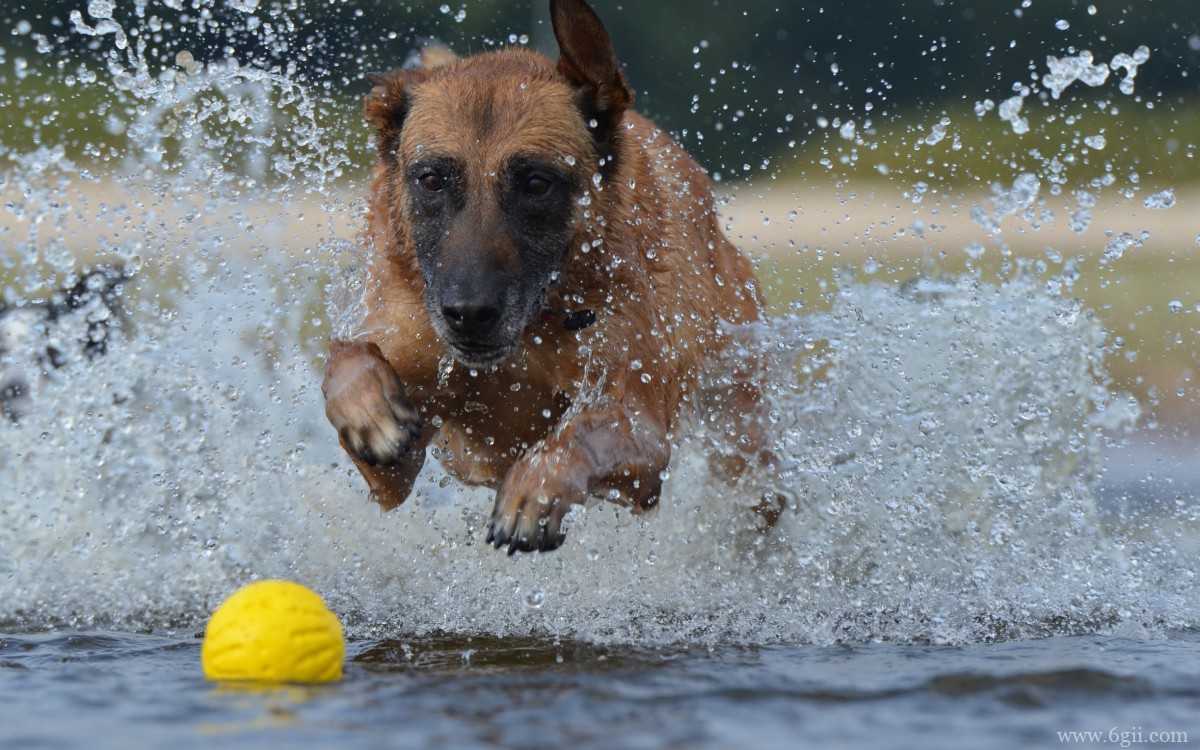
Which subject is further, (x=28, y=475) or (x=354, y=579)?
(x=28, y=475)

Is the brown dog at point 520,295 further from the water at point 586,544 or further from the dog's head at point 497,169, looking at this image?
the water at point 586,544

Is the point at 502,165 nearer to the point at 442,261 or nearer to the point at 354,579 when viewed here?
the point at 442,261

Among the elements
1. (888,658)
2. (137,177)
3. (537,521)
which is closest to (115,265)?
(137,177)

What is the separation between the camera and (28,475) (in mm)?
5949

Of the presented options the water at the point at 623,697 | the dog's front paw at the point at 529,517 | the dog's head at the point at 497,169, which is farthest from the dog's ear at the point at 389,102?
the water at the point at 623,697

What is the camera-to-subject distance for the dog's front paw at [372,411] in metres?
4.32

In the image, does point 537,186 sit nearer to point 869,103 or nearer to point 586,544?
point 586,544

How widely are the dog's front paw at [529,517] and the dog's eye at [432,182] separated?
1080 mm

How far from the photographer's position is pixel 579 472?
4379 millimetres

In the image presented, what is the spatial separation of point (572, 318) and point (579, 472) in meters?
0.67

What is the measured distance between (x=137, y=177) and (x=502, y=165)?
2.74 meters

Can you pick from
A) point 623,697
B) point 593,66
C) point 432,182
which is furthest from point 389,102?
point 623,697

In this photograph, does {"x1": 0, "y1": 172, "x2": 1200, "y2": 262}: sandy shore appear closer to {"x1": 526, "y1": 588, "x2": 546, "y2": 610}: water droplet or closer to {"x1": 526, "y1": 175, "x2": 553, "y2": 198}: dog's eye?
{"x1": 526, "y1": 175, "x2": 553, "y2": 198}: dog's eye

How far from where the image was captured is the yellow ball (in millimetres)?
3574
